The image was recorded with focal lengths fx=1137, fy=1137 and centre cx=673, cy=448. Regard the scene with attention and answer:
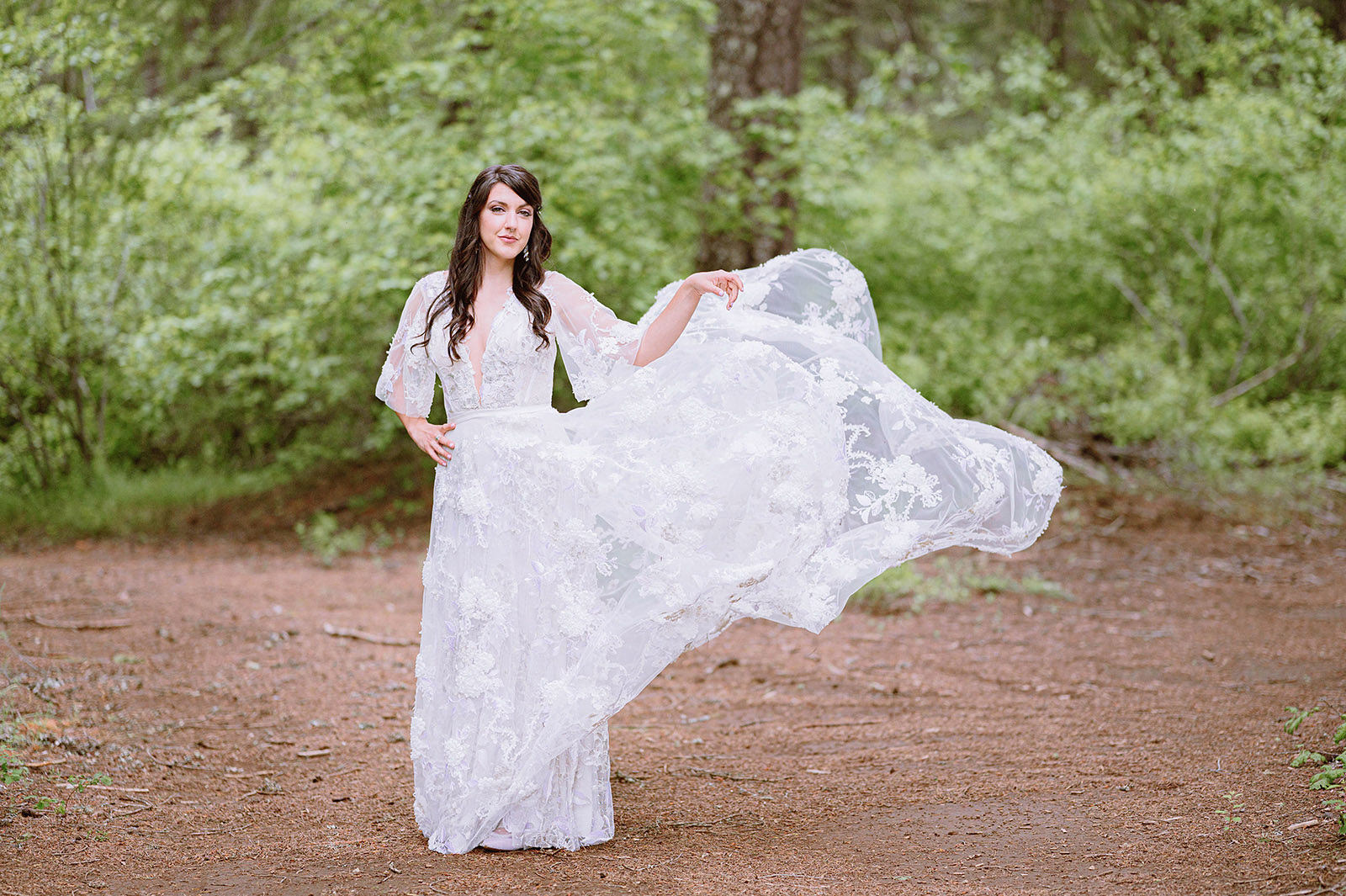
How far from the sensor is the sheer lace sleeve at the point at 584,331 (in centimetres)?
381

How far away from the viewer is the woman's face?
3703mm

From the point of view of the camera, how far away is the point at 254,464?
1188 centimetres

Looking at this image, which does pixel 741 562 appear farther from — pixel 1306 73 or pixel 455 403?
pixel 1306 73

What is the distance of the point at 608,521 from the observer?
370 centimetres

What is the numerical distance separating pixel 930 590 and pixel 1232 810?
153 inches

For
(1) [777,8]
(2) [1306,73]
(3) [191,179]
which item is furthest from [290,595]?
(2) [1306,73]

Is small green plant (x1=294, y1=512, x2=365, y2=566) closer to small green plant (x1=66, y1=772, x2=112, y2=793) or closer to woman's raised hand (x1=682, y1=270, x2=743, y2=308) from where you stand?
small green plant (x1=66, y1=772, x2=112, y2=793)

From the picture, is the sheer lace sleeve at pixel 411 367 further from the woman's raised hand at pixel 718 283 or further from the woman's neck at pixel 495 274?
the woman's raised hand at pixel 718 283

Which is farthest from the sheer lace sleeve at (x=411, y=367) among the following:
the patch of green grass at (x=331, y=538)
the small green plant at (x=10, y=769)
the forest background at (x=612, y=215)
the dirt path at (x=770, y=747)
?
the patch of green grass at (x=331, y=538)

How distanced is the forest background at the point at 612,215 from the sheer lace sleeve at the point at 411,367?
4.85 meters

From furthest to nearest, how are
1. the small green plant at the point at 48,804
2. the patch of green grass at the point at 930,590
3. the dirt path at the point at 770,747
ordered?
the patch of green grass at the point at 930,590, the small green plant at the point at 48,804, the dirt path at the point at 770,747

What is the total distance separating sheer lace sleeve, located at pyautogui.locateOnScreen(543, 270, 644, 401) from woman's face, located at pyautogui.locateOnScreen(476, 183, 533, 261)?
186 millimetres

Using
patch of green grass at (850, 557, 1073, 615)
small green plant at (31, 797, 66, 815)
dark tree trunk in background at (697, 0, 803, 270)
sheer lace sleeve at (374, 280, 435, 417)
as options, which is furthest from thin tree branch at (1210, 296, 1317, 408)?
small green plant at (31, 797, 66, 815)

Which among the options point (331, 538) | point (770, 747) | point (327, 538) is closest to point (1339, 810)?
point (770, 747)
